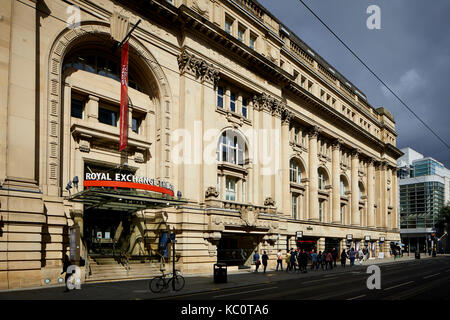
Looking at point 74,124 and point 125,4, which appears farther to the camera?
point 125,4

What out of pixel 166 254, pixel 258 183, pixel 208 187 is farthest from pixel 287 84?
pixel 166 254

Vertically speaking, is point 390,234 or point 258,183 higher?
point 258,183

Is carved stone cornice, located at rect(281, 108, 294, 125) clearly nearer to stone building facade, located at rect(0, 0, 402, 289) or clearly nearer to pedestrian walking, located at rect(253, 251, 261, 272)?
stone building facade, located at rect(0, 0, 402, 289)

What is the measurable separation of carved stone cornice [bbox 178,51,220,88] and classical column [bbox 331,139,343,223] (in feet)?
85.2

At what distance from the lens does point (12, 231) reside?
765 inches

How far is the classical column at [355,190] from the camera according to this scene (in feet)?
184

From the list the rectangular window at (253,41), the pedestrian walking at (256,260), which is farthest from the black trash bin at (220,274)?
the rectangular window at (253,41)

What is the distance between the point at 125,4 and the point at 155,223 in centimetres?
1534

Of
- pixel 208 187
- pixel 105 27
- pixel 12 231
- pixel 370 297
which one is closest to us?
pixel 370 297

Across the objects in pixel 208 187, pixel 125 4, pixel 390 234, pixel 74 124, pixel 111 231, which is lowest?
pixel 390 234

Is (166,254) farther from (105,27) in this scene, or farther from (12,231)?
(105,27)

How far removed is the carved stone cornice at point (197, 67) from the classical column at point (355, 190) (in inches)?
1287

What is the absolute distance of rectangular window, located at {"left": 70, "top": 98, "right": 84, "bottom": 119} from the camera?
84.5ft

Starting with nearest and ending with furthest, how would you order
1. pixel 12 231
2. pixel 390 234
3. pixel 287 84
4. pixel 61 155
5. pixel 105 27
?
pixel 12 231, pixel 61 155, pixel 105 27, pixel 287 84, pixel 390 234
